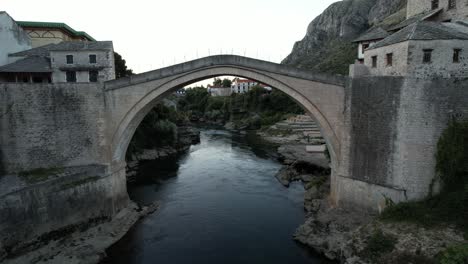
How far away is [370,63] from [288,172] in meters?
10.4

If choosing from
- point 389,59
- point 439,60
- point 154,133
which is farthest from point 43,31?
point 439,60

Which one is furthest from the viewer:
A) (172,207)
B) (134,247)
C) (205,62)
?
(172,207)

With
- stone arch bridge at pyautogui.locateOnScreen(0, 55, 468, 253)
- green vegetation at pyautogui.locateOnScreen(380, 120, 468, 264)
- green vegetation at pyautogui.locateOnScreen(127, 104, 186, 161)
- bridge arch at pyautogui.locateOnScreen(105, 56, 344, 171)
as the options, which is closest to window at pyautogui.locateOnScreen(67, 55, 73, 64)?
stone arch bridge at pyautogui.locateOnScreen(0, 55, 468, 253)

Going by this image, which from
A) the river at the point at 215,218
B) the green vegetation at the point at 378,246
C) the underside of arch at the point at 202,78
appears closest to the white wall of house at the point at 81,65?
the underside of arch at the point at 202,78

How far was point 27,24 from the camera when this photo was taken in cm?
2222

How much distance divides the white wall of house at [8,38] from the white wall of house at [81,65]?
361 centimetres

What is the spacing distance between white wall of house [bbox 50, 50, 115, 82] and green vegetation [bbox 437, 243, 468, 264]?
15.5m

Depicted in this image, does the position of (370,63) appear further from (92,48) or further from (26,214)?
(26,214)

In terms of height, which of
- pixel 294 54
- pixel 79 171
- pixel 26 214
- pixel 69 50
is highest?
pixel 294 54

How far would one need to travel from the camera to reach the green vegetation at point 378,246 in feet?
31.8

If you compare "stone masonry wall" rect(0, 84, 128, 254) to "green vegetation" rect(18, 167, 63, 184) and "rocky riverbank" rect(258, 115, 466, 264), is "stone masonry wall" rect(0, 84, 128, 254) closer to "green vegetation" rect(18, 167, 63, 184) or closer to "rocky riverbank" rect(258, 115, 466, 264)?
"green vegetation" rect(18, 167, 63, 184)

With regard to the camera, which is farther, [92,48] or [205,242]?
[92,48]

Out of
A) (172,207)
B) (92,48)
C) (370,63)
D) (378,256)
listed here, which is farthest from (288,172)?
(92,48)

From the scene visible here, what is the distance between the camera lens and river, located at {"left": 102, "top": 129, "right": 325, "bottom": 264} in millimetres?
11906
